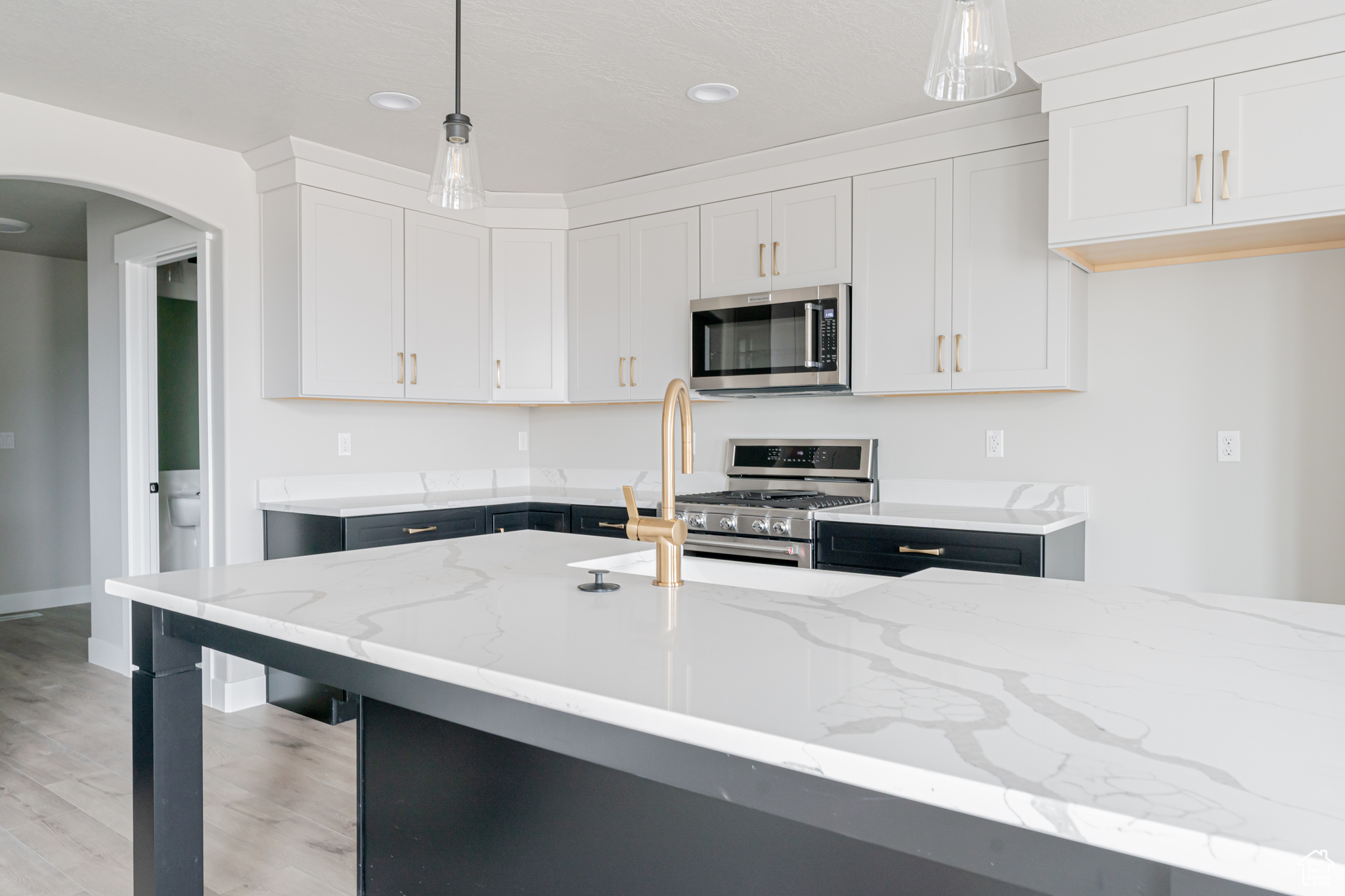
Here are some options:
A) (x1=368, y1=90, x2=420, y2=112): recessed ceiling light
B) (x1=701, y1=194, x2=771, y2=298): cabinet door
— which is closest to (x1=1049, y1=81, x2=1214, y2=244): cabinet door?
(x1=701, y1=194, x2=771, y2=298): cabinet door

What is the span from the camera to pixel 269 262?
363 centimetres

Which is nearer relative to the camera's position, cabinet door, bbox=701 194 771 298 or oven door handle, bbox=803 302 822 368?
oven door handle, bbox=803 302 822 368

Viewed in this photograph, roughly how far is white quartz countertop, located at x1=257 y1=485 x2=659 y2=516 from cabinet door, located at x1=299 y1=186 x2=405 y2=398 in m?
0.49

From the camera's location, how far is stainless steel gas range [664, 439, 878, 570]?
3170mm

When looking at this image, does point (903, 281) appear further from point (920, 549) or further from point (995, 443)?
point (920, 549)

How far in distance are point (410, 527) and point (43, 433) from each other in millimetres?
3782

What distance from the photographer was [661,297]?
398cm

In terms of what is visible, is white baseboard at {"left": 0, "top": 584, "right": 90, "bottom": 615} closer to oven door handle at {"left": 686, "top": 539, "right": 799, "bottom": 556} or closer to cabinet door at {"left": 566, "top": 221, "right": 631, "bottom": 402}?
cabinet door at {"left": 566, "top": 221, "right": 631, "bottom": 402}

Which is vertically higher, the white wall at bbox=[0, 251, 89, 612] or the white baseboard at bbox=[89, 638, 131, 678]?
the white wall at bbox=[0, 251, 89, 612]

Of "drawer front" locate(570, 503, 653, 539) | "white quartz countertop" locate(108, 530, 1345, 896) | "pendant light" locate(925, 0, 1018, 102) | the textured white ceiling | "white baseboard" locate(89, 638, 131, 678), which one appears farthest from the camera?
"white baseboard" locate(89, 638, 131, 678)

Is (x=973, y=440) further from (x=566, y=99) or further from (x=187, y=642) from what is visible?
(x=187, y=642)

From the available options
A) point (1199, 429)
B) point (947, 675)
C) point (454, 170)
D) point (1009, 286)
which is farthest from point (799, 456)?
point (947, 675)

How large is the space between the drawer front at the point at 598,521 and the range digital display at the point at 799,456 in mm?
542

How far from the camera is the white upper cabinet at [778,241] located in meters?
3.46
